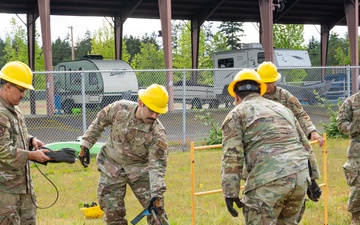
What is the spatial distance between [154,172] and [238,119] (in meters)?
1.27

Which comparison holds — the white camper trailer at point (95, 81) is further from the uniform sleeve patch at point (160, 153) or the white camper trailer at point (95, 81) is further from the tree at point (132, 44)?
the tree at point (132, 44)

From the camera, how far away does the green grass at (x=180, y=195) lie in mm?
7719

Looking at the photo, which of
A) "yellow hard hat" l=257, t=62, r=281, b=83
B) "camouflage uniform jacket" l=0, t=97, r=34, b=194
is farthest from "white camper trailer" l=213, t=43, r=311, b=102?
"camouflage uniform jacket" l=0, t=97, r=34, b=194

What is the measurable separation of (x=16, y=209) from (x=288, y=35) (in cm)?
3757

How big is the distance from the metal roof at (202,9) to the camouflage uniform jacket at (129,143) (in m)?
23.9

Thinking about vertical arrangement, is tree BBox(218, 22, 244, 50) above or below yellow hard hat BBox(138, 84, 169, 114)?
above

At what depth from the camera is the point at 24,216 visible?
17.2 feet

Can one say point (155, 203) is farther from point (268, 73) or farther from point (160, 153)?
point (268, 73)

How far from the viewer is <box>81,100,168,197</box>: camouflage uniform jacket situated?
5662 millimetres

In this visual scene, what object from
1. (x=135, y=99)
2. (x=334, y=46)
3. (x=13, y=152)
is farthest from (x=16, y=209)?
(x=334, y=46)

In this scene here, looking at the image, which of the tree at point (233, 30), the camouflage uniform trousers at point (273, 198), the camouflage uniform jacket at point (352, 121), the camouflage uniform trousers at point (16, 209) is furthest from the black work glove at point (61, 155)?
the tree at point (233, 30)

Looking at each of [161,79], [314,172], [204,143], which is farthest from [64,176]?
[161,79]

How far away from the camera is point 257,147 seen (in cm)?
460

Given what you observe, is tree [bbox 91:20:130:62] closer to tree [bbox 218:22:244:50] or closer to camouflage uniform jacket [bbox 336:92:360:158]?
tree [bbox 218:22:244:50]
